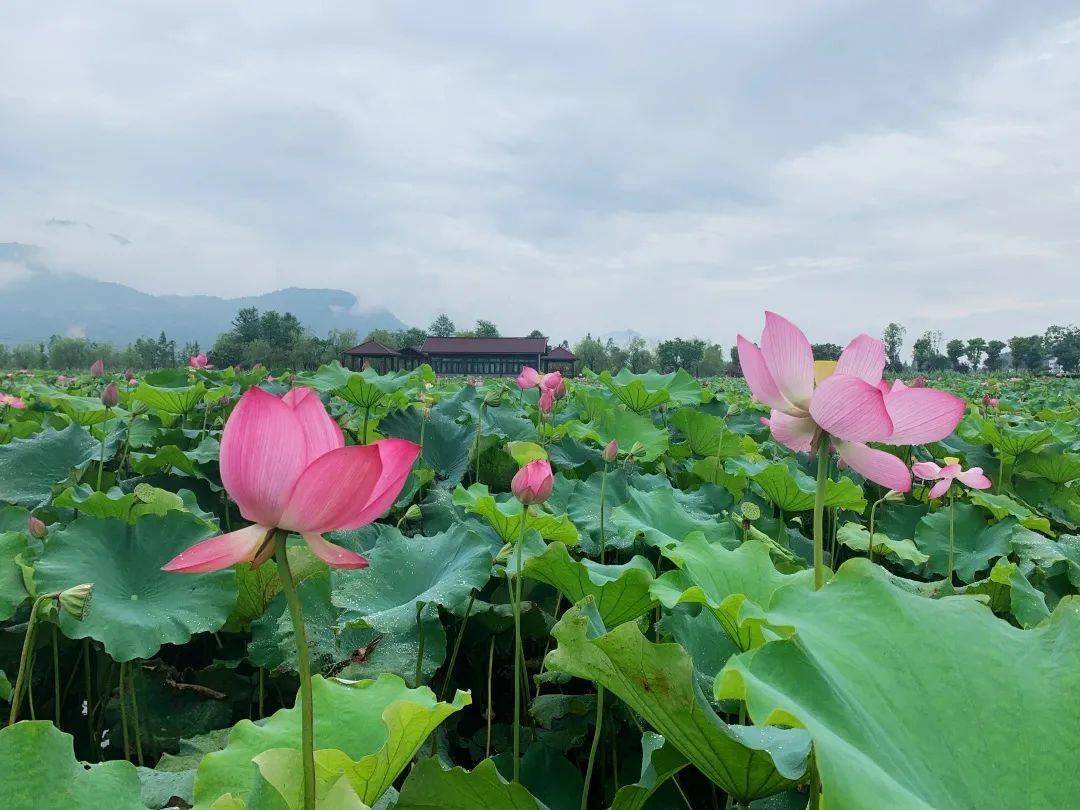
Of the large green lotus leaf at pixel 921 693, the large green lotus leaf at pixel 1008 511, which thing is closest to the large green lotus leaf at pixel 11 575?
the large green lotus leaf at pixel 921 693

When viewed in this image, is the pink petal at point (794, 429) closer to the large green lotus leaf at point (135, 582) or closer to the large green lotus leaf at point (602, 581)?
the large green lotus leaf at point (602, 581)

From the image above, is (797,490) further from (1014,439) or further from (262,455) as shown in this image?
(262,455)

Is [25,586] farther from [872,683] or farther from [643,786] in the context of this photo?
[872,683]

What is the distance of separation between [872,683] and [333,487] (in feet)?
1.56

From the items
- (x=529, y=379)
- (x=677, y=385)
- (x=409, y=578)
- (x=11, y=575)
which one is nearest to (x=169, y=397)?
(x=529, y=379)

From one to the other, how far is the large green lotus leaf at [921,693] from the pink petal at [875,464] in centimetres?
18

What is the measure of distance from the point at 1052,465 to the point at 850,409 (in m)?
2.49

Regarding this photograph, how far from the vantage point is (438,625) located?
3.74 feet

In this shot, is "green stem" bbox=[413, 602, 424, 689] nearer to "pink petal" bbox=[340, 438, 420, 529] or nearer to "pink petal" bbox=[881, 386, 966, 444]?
"pink petal" bbox=[340, 438, 420, 529]

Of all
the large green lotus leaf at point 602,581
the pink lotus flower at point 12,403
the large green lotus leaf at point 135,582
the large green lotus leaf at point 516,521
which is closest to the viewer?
the large green lotus leaf at point 602,581

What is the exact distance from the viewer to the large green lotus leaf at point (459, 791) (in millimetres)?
707

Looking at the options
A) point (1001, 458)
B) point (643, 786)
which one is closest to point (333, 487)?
point (643, 786)

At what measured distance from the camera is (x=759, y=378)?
0.81m

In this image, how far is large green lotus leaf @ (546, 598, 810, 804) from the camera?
0.60 metres
